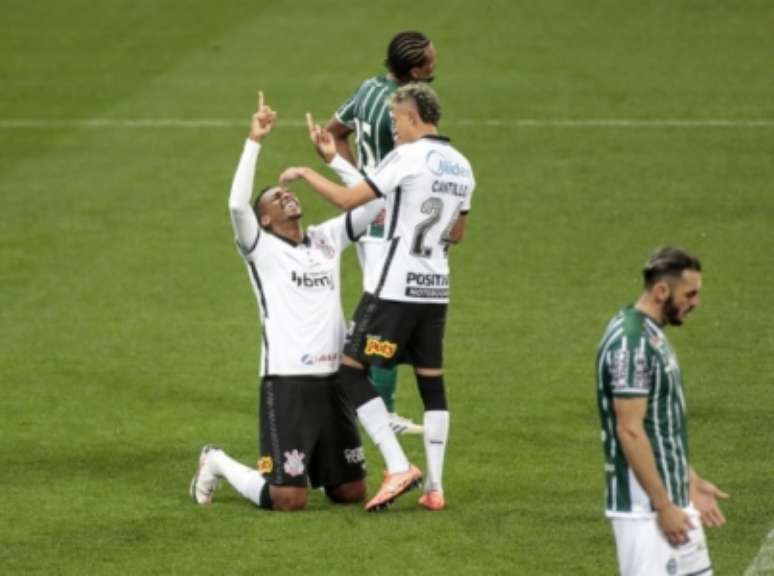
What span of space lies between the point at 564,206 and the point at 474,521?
27.9ft

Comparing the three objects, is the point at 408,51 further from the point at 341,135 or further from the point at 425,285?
the point at 425,285

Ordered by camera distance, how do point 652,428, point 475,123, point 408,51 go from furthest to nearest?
point 475,123
point 408,51
point 652,428

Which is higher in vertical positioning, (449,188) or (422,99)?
(422,99)

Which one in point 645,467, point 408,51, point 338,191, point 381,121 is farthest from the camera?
point 381,121

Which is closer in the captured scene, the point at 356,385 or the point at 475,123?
the point at 356,385

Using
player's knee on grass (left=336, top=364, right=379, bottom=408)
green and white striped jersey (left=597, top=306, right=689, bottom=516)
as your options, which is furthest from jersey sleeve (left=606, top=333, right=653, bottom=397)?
player's knee on grass (left=336, top=364, right=379, bottom=408)

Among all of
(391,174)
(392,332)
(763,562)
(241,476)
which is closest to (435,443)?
(392,332)

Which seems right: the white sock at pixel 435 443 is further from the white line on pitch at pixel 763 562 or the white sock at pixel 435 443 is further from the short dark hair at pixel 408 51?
the short dark hair at pixel 408 51

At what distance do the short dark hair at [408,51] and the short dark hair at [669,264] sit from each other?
4334 mm

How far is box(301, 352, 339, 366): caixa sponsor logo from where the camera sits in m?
12.0

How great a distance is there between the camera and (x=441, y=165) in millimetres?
11734

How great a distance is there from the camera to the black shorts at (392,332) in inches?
466

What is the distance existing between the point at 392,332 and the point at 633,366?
3335 mm

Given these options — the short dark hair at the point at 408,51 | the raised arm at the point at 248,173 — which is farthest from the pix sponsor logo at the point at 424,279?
the short dark hair at the point at 408,51
